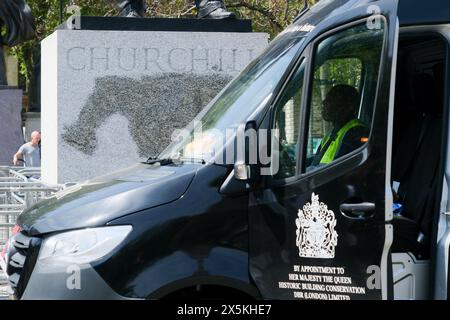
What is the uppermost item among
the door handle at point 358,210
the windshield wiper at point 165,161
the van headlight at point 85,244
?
the windshield wiper at point 165,161

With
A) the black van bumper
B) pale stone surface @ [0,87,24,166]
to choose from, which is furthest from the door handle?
pale stone surface @ [0,87,24,166]

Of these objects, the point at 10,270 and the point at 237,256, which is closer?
the point at 237,256

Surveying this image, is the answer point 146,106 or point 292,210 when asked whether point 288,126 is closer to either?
point 292,210

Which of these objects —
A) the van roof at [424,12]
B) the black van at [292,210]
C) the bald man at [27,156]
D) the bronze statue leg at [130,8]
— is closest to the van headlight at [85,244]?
the black van at [292,210]

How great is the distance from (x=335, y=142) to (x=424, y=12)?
89 cm

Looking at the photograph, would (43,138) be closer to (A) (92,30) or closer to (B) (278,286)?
(A) (92,30)

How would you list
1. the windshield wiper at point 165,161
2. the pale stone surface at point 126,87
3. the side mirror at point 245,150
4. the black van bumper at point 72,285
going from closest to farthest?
the black van bumper at point 72,285 < the side mirror at point 245,150 < the windshield wiper at point 165,161 < the pale stone surface at point 126,87

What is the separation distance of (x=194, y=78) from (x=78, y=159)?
158 cm

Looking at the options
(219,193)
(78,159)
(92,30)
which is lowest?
(78,159)

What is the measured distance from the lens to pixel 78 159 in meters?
10.8

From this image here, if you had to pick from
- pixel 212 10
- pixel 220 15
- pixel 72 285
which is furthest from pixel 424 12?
pixel 212 10

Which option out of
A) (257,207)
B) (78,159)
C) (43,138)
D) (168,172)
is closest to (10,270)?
(168,172)

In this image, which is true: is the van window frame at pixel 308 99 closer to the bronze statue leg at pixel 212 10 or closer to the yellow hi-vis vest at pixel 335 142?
the yellow hi-vis vest at pixel 335 142

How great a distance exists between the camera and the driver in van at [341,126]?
18.1 feet
